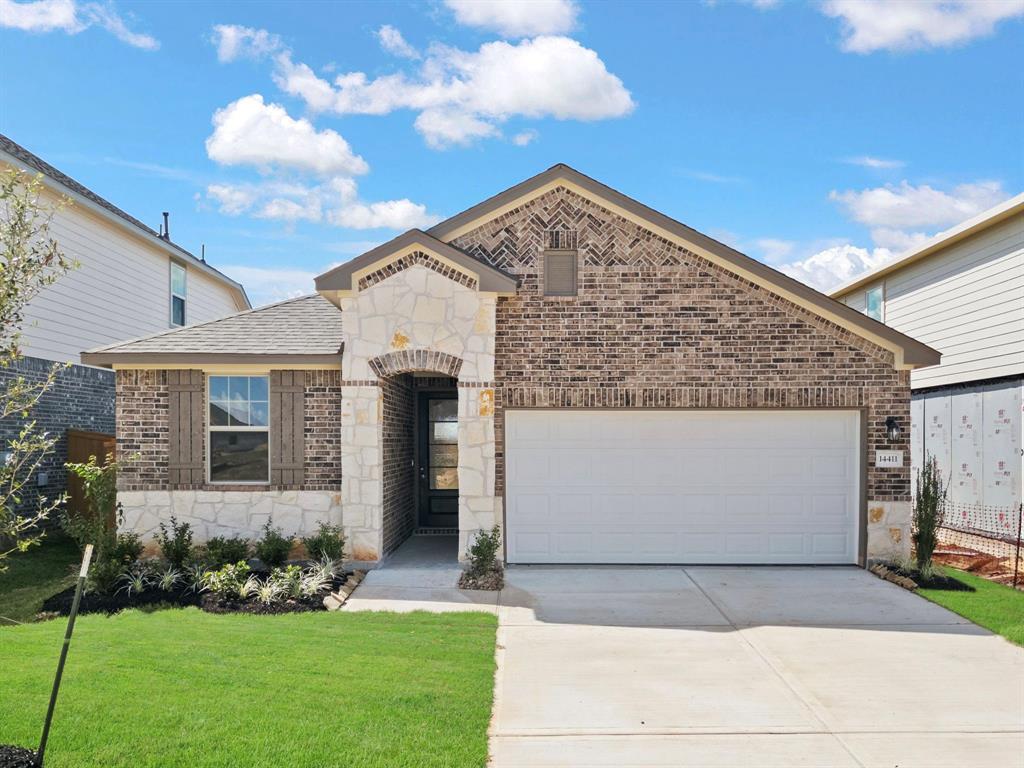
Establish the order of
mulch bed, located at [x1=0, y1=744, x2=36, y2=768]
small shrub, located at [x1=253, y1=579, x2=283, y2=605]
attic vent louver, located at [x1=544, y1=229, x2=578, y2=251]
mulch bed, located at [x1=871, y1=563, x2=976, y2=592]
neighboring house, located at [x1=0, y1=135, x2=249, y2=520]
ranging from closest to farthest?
mulch bed, located at [x1=0, y1=744, x2=36, y2=768] → small shrub, located at [x1=253, y1=579, x2=283, y2=605] → mulch bed, located at [x1=871, y1=563, x2=976, y2=592] → attic vent louver, located at [x1=544, y1=229, x2=578, y2=251] → neighboring house, located at [x1=0, y1=135, x2=249, y2=520]

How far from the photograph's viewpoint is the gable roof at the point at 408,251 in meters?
10.6

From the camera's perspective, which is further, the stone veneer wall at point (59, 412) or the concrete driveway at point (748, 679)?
the stone veneer wall at point (59, 412)

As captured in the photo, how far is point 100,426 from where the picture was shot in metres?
16.0

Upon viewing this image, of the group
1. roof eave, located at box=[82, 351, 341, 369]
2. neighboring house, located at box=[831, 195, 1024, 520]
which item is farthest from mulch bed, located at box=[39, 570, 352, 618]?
neighboring house, located at box=[831, 195, 1024, 520]

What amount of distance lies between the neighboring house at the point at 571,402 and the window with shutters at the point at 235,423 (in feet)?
0.11

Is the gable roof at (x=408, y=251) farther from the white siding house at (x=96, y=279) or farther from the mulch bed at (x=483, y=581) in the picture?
the white siding house at (x=96, y=279)

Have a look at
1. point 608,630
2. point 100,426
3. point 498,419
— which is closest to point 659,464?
point 498,419

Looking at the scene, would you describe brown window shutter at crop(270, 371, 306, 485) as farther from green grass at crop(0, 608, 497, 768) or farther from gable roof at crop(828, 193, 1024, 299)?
gable roof at crop(828, 193, 1024, 299)

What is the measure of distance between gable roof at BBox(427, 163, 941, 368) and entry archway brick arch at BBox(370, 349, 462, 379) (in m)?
1.71

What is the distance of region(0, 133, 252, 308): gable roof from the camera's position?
13438mm

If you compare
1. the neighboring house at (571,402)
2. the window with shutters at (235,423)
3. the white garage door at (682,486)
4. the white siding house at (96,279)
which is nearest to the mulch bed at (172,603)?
the neighboring house at (571,402)

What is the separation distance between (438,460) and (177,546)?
4.93 metres

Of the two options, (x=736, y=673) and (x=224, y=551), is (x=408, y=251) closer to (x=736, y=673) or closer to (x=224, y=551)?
(x=224, y=551)

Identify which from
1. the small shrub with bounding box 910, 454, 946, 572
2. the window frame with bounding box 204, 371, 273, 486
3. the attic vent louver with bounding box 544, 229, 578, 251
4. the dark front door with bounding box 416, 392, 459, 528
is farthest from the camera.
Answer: the dark front door with bounding box 416, 392, 459, 528
